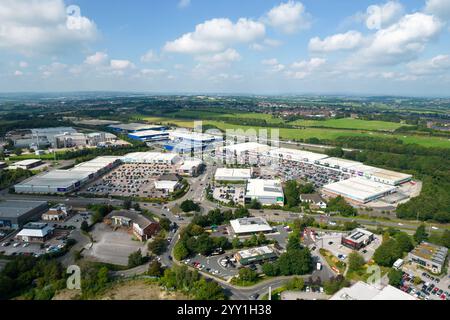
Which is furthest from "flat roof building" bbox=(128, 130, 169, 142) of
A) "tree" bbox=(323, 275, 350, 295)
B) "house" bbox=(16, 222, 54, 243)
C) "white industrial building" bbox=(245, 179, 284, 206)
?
"tree" bbox=(323, 275, 350, 295)

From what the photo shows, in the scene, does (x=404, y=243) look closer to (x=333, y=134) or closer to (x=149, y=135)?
(x=333, y=134)

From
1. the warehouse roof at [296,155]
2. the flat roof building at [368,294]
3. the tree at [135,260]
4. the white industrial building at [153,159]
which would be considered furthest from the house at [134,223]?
the warehouse roof at [296,155]

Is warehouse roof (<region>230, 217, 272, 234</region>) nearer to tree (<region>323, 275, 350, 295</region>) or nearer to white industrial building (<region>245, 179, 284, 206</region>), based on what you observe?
white industrial building (<region>245, 179, 284, 206</region>)

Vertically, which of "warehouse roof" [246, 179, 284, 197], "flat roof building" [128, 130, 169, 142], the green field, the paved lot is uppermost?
the green field

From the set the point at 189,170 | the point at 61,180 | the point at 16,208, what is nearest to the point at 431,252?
the point at 189,170

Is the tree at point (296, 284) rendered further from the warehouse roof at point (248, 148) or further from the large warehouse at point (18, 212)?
the warehouse roof at point (248, 148)
